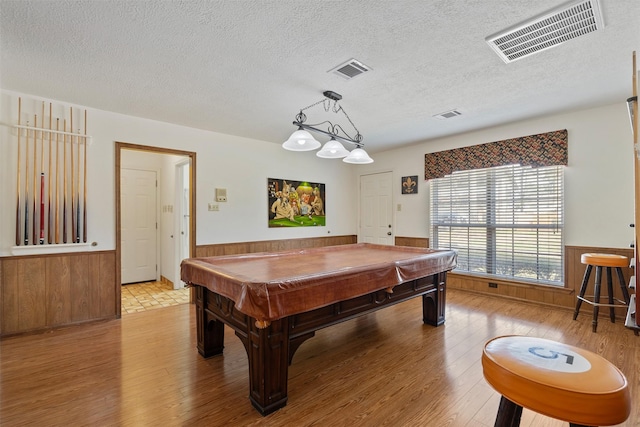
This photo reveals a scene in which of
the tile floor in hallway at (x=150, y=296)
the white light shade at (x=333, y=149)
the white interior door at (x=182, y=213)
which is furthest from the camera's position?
the white interior door at (x=182, y=213)

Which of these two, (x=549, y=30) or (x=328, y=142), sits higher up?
(x=549, y=30)

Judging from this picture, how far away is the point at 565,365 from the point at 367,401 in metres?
1.24

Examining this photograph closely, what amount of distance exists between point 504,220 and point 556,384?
3.83 m

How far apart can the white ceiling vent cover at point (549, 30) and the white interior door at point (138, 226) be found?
5.65 metres

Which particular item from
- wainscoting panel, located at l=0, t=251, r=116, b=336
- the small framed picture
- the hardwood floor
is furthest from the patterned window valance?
wainscoting panel, located at l=0, t=251, r=116, b=336

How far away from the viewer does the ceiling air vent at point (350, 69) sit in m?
2.46

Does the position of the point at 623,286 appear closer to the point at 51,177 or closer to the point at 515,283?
the point at 515,283

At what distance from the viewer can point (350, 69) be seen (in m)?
2.54

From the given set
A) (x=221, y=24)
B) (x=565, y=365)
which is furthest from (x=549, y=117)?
(x=221, y=24)

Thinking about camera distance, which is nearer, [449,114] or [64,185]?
[64,185]

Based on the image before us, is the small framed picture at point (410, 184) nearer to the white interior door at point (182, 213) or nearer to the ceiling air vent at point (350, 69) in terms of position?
the ceiling air vent at point (350, 69)

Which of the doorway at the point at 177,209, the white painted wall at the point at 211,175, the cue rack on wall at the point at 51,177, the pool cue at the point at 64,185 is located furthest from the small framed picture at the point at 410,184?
the pool cue at the point at 64,185

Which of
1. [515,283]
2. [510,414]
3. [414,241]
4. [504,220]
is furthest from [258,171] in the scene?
[510,414]

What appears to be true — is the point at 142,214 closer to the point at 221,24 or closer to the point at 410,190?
the point at 221,24
